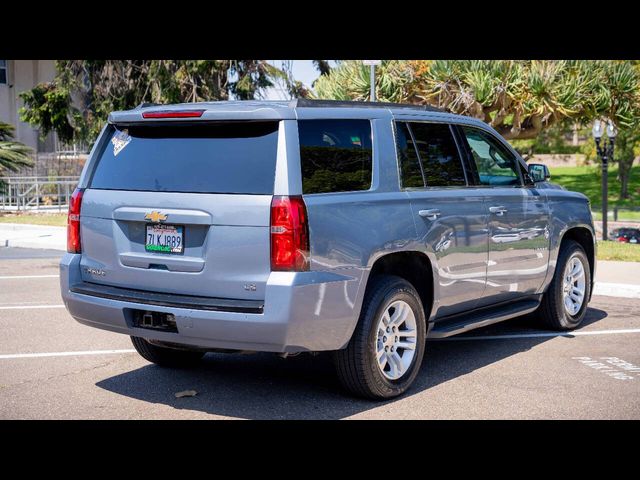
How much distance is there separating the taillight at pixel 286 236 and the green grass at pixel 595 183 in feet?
134

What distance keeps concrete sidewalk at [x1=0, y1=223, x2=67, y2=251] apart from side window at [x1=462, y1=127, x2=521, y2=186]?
10422 mm

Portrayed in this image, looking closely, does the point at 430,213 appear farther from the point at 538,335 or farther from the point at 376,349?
the point at 538,335

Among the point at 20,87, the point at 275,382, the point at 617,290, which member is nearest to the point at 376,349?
the point at 275,382

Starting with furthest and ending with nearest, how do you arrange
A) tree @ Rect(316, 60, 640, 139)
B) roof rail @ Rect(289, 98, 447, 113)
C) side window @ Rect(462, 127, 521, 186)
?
1. tree @ Rect(316, 60, 640, 139)
2. side window @ Rect(462, 127, 521, 186)
3. roof rail @ Rect(289, 98, 447, 113)

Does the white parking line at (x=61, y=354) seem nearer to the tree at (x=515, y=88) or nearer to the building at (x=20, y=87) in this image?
the tree at (x=515, y=88)

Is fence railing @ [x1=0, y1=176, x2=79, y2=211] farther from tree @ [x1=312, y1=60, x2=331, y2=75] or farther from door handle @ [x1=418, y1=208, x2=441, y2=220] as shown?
door handle @ [x1=418, y1=208, x2=441, y2=220]

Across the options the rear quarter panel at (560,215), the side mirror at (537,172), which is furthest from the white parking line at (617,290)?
the side mirror at (537,172)

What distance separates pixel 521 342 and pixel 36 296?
5.76 meters

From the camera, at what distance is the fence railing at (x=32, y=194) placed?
2525 cm

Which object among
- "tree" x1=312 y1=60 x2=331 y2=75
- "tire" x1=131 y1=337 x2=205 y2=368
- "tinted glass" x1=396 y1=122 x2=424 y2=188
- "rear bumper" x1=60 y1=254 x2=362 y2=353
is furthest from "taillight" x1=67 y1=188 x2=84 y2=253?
"tree" x1=312 y1=60 x2=331 y2=75

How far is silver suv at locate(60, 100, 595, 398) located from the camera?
5219 millimetres

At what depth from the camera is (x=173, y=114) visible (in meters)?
5.61
